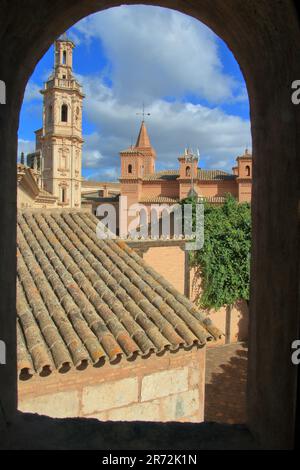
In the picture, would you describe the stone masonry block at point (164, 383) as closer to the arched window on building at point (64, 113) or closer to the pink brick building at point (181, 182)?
the pink brick building at point (181, 182)

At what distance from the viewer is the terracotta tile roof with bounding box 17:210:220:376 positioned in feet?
15.1

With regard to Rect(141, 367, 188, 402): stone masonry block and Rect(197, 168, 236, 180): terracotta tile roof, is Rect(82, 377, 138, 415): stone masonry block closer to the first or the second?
Rect(141, 367, 188, 402): stone masonry block

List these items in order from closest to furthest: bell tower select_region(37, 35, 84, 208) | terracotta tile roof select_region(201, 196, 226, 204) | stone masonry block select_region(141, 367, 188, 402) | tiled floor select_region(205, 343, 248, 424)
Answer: stone masonry block select_region(141, 367, 188, 402)
tiled floor select_region(205, 343, 248, 424)
terracotta tile roof select_region(201, 196, 226, 204)
bell tower select_region(37, 35, 84, 208)

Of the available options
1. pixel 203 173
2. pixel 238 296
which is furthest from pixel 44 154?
pixel 238 296

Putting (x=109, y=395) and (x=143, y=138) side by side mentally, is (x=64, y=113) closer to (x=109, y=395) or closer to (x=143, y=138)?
(x=143, y=138)

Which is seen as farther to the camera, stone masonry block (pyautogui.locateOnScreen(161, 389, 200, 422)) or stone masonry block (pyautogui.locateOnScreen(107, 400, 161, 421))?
stone masonry block (pyautogui.locateOnScreen(161, 389, 200, 422))

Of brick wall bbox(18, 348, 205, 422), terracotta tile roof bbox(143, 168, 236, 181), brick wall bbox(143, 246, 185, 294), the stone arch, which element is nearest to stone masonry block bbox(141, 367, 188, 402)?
brick wall bbox(18, 348, 205, 422)

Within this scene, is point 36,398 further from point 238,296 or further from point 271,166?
point 238,296

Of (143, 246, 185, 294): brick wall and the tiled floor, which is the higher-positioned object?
(143, 246, 185, 294): brick wall

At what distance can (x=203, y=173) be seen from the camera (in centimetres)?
3419

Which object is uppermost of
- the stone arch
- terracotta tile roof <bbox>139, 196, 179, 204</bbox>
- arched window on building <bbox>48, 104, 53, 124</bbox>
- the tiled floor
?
arched window on building <bbox>48, 104, 53, 124</bbox>

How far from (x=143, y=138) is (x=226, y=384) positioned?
119 feet

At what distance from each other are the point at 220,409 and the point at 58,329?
7.07 metres

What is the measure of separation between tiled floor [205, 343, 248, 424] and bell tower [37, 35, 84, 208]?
33883 mm
